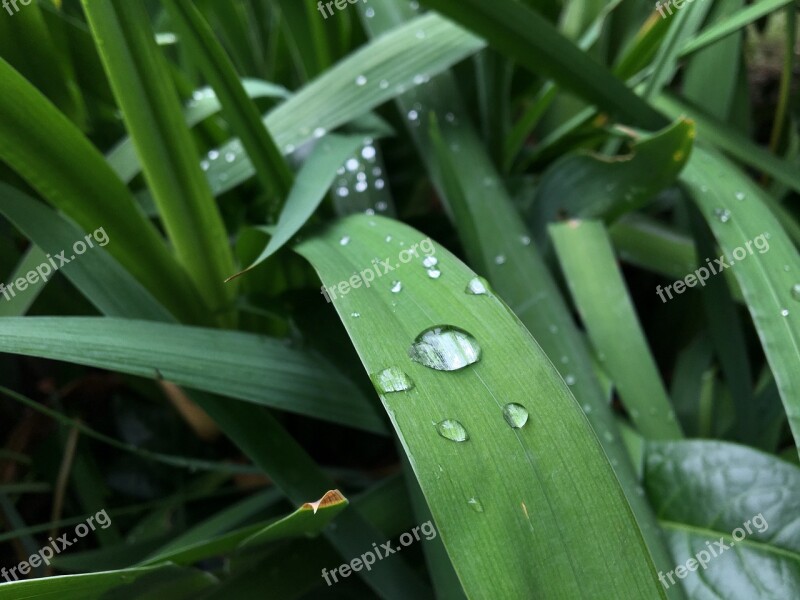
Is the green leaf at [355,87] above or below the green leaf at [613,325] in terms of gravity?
above

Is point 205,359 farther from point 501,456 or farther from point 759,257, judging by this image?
point 759,257

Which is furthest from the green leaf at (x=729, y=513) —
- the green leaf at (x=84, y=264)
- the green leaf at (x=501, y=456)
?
the green leaf at (x=84, y=264)

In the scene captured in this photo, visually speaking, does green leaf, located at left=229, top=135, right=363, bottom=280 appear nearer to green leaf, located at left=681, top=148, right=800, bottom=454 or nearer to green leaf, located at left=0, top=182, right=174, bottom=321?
green leaf, located at left=0, top=182, right=174, bottom=321

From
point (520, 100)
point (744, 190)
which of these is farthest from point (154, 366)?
point (520, 100)

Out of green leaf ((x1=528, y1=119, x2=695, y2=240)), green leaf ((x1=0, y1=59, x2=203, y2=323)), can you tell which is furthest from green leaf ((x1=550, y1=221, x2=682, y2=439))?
green leaf ((x1=0, y1=59, x2=203, y2=323))

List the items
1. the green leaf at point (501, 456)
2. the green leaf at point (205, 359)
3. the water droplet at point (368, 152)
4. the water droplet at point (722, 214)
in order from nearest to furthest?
the green leaf at point (501, 456), the green leaf at point (205, 359), the water droplet at point (722, 214), the water droplet at point (368, 152)

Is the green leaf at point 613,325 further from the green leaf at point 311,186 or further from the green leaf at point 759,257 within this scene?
the green leaf at point 311,186

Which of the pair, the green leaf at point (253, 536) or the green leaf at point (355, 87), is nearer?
the green leaf at point (253, 536)

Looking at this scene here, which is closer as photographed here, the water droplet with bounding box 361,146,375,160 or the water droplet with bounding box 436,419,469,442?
the water droplet with bounding box 436,419,469,442
